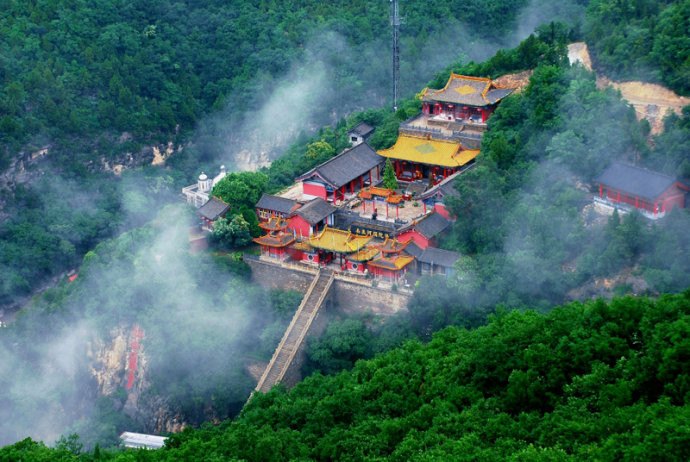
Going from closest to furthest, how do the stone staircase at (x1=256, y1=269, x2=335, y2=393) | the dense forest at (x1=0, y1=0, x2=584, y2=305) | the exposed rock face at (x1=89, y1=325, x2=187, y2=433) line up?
the stone staircase at (x1=256, y1=269, x2=335, y2=393)
the exposed rock face at (x1=89, y1=325, x2=187, y2=433)
the dense forest at (x1=0, y1=0, x2=584, y2=305)

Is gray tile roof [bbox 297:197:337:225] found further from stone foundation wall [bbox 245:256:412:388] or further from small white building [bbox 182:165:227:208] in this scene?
small white building [bbox 182:165:227:208]

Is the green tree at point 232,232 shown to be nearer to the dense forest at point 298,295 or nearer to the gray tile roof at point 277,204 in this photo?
the dense forest at point 298,295

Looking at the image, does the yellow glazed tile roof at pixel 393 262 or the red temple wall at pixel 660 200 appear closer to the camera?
the red temple wall at pixel 660 200

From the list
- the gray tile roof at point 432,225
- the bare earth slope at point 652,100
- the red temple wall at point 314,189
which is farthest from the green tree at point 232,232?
the bare earth slope at point 652,100

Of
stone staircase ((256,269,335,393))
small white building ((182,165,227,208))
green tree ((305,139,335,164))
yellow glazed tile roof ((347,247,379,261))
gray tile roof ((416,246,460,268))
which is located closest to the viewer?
stone staircase ((256,269,335,393))

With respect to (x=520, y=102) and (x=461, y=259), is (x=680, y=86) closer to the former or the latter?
(x=520, y=102)

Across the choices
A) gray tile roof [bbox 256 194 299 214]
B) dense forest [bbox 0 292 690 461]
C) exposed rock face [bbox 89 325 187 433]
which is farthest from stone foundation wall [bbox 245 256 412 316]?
dense forest [bbox 0 292 690 461]
